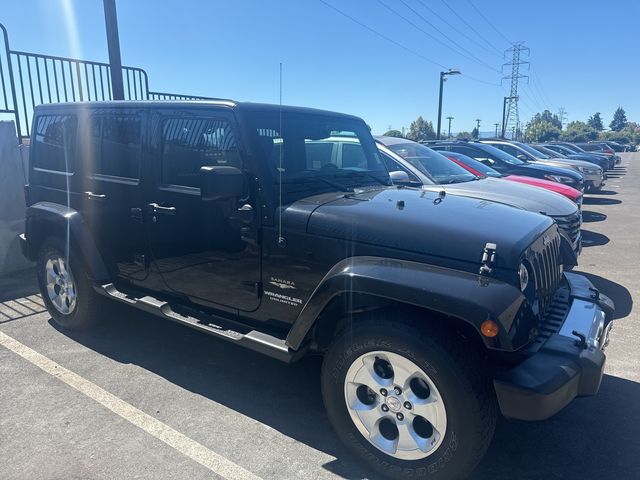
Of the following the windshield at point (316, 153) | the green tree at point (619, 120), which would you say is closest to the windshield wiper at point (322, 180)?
the windshield at point (316, 153)

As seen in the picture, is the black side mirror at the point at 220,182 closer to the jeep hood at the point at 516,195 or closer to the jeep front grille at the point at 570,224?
the jeep hood at the point at 516,195

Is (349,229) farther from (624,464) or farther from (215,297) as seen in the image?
(624,464)

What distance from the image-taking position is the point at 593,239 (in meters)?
8.79

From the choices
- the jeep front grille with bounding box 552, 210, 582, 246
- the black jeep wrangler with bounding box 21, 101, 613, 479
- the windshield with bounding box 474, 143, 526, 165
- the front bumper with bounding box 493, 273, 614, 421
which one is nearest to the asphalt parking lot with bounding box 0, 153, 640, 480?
the black jeep wrangler with bounding box 21, 101, 613, 479

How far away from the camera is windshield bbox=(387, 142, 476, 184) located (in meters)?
6.86

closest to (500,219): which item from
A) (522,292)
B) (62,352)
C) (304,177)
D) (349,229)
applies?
(522,292)

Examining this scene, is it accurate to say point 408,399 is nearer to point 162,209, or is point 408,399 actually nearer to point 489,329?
point 489,329

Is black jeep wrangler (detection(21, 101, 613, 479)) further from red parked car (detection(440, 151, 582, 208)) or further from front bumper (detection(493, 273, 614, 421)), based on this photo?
red parked car (detection(440, 151, 582, 208))

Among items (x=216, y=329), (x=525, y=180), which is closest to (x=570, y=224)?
(x=525, y=180)

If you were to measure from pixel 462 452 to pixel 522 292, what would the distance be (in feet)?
2.78

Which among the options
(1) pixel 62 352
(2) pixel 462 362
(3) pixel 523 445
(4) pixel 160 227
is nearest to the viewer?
(2) pixel 462 362

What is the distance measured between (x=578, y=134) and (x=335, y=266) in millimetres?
106502

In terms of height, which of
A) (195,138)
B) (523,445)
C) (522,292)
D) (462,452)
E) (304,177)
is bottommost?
(523,445)

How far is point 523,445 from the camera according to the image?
297 cm
